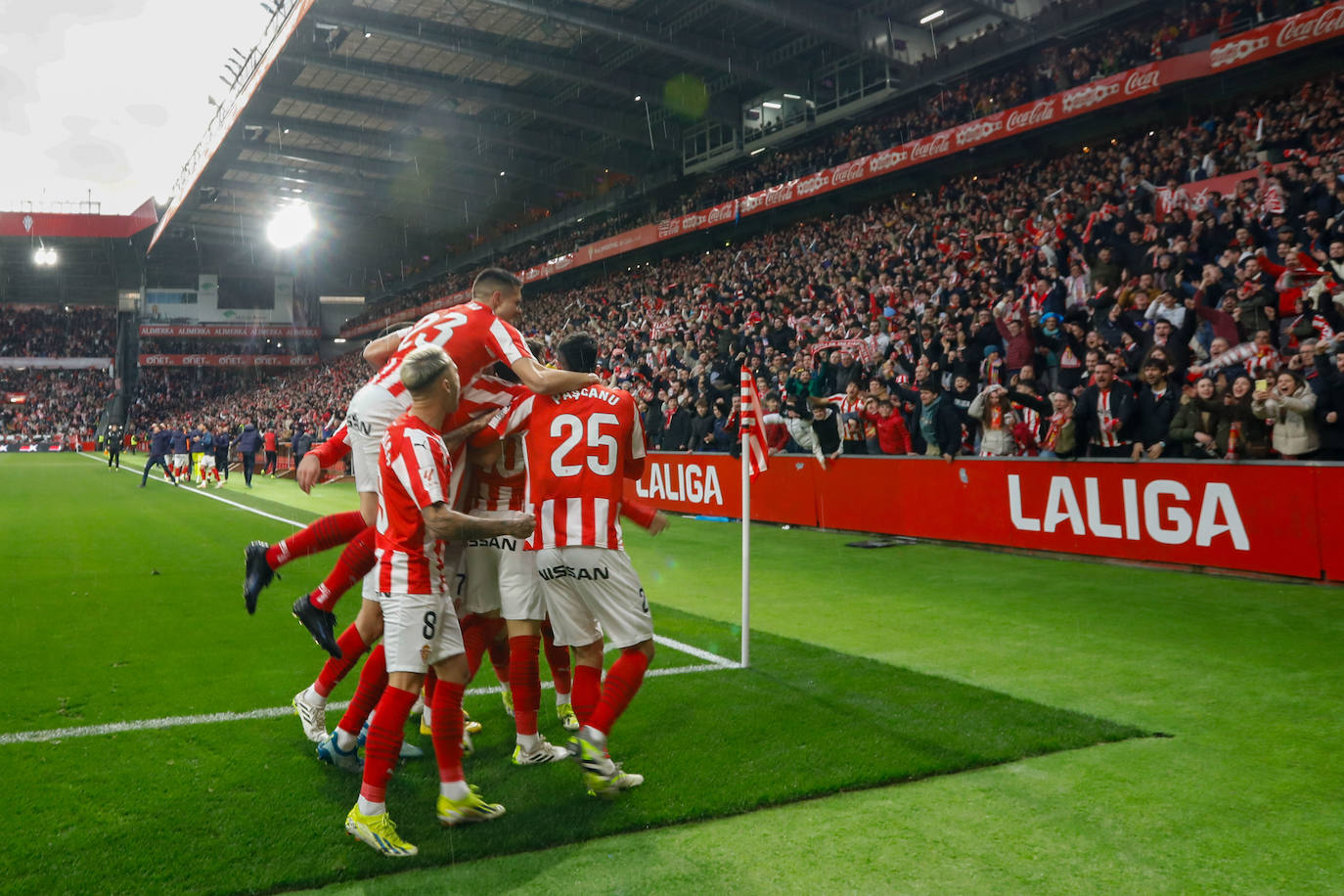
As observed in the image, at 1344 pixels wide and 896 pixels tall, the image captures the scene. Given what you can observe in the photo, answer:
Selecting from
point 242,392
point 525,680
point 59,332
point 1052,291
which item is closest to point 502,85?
point 1052,291

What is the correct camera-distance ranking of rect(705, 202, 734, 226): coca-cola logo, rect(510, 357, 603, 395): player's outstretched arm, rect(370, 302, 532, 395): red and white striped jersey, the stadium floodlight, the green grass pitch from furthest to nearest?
the stadium floodlight < rect(705, 202, 734, 226): coca-cola logo < rect(370, 302, 532, 395): red and white striped jersey < rect(510, 357, 603, 395): player's outstretched arm < the green grass pitch

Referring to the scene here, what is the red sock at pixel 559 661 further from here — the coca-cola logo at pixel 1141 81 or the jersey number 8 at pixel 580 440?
the coca-cola logo at pixel 1141 81

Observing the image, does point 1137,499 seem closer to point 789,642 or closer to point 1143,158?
point 789,642

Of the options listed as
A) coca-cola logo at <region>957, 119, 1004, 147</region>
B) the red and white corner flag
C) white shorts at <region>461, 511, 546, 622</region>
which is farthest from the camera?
coca-cola logo at <region>957, 119, 1004, 147</region>

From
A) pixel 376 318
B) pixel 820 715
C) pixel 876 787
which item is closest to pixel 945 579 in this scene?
pixel 820 715

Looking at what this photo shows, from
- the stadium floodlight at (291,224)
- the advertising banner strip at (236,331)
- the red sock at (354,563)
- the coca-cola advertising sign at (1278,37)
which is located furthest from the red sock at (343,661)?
the advertising banner strip at (236,331)

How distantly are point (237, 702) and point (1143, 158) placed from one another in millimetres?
17837

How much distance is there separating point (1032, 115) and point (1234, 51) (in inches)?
160

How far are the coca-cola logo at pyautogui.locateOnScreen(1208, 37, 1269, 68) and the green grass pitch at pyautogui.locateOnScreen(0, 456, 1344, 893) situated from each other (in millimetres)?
13477

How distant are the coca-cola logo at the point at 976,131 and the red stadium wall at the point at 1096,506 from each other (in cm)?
1142

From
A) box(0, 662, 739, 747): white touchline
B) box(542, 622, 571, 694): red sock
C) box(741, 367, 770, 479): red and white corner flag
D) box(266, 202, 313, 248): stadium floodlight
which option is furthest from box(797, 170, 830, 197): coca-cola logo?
box(266, 202, 313, 248): stadium floodlight

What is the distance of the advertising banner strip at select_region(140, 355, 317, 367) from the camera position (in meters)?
66.0

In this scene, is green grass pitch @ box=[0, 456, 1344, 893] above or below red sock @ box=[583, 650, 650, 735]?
below

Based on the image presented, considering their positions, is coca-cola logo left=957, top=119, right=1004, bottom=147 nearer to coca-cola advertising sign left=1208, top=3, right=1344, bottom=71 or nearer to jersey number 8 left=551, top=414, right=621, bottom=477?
coca-cola advertising sign left=1208, top=3, right=1344, bottom=71
